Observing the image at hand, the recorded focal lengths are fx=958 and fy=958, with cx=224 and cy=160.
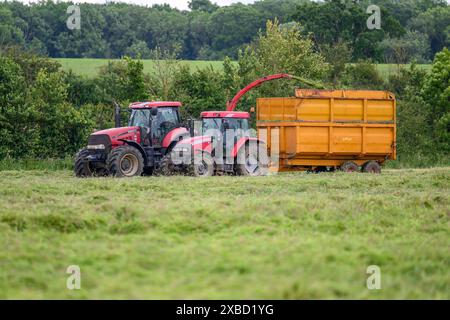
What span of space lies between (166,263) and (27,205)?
516 cm

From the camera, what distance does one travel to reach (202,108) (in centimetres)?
4119

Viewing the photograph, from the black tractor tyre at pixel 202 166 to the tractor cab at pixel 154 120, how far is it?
1.20 metres

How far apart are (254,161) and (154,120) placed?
3.10m

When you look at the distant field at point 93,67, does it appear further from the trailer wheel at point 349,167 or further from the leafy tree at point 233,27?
the trailer wheel at point 349,167

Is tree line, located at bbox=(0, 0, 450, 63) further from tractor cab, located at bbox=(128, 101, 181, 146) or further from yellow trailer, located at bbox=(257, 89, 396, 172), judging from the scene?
tractor cab, located at bbox=(128, 101, 181, 146)

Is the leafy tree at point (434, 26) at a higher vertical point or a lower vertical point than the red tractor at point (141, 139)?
higher

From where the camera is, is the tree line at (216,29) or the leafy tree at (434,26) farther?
the leafy tree at (434,26)

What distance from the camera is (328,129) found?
89.5ft

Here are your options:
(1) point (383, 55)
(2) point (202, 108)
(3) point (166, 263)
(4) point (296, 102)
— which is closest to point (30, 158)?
(2) point (202, 108)

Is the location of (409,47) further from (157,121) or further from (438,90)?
(157,121)

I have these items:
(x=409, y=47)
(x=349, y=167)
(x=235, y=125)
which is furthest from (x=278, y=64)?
(x=409, y=47)

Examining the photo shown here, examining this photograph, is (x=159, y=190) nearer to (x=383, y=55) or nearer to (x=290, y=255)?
(x=290, y=255)

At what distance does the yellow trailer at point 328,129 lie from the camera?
2706cm
